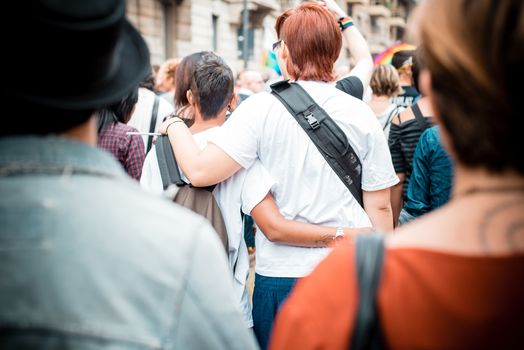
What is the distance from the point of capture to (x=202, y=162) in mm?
2467

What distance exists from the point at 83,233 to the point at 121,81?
38 cm

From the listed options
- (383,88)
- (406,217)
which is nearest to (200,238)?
(406,217)

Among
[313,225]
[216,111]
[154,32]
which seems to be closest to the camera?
[313,225]

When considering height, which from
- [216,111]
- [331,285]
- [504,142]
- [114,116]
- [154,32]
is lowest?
[154,32]

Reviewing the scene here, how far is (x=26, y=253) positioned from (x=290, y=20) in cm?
182

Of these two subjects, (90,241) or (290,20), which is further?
(290,20)

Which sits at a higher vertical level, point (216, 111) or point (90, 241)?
point (90, 241)

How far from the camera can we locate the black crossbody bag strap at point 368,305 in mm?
1018

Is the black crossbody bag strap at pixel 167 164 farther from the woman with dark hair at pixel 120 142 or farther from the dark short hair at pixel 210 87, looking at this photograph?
the woman with dark hair at pixel 120 142

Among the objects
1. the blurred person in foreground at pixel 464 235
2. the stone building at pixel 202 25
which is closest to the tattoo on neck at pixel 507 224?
the blurred person in foreground at pixel 464 235

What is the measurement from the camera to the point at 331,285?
1.07 meters

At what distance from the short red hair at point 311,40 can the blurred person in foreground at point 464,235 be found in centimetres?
143

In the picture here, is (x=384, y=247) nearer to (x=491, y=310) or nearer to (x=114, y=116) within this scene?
(x=491, y=310)

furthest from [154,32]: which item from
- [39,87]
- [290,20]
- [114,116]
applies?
[39,87]
